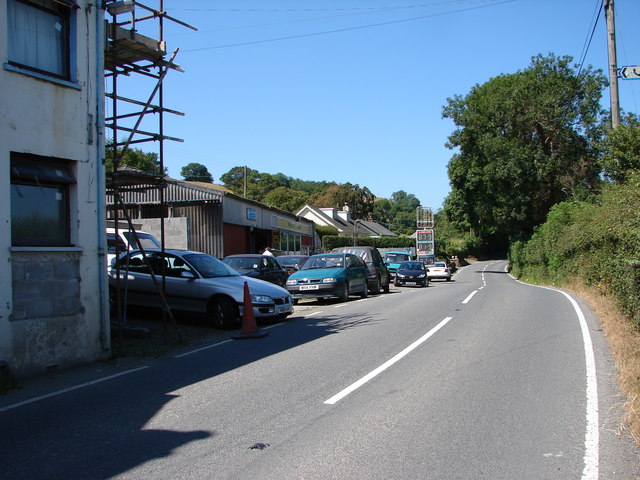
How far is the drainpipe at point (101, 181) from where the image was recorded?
877 cm

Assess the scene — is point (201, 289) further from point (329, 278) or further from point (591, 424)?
point (591, 424)

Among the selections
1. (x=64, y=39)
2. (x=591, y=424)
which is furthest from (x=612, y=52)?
(x=64, y=39)

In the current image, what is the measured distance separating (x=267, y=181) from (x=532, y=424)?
99177mm

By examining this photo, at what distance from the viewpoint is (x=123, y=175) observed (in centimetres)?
964

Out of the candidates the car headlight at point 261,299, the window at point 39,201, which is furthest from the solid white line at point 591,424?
the window at point 39,201

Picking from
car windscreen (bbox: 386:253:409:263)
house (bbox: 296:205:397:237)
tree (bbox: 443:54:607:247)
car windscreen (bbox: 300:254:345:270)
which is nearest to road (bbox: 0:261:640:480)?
car windscreen (bbox: 300:254:345:270)

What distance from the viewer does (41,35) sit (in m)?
8.36

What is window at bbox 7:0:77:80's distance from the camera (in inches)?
313

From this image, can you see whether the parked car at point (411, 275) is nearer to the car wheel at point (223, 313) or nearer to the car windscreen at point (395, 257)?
the car windscreen at point (395, 257)

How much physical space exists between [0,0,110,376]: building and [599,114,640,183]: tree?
15.1m

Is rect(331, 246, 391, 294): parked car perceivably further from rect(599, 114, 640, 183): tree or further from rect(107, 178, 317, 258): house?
rect(599, 114, 640, 183): tree

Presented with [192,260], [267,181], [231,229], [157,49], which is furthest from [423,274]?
[267,181]

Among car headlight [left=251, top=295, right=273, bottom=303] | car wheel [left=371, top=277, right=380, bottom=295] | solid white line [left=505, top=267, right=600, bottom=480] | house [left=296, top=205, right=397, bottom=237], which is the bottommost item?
solid white line [left=505, top=267, right=600, bottom=480]

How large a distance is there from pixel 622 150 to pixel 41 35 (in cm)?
1655
